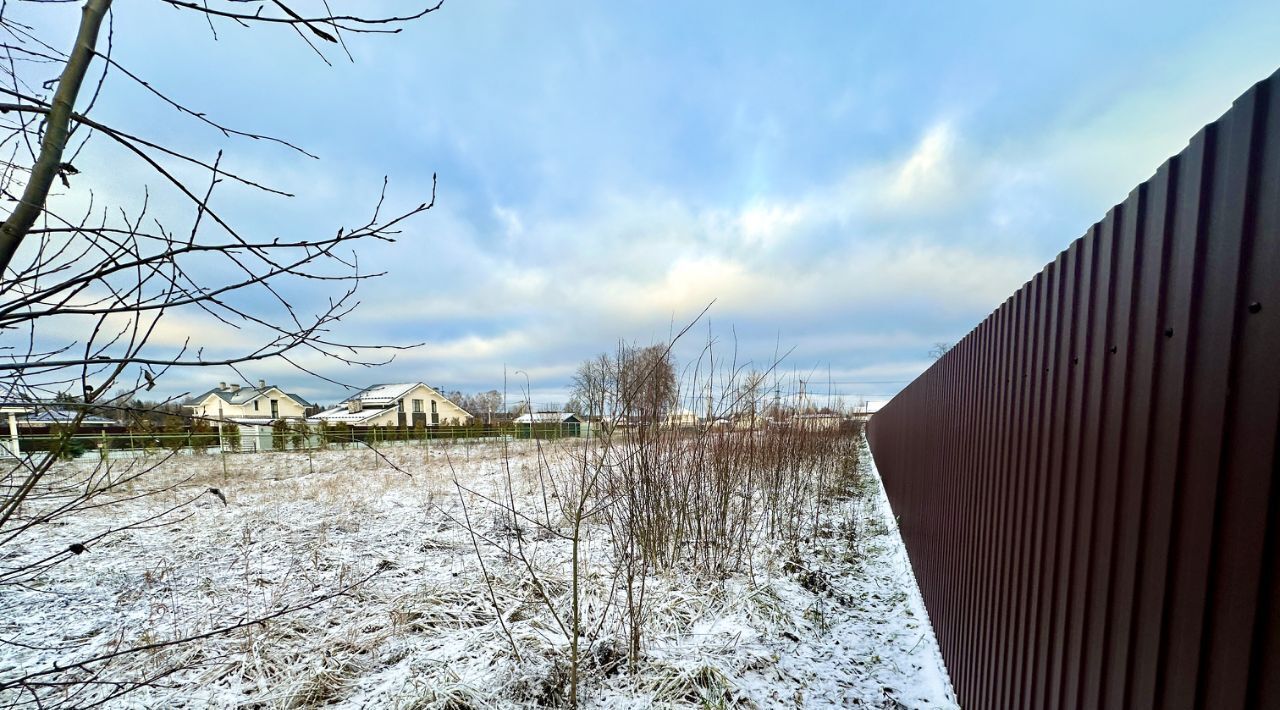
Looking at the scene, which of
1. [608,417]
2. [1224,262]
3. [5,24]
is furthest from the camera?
[608,417]

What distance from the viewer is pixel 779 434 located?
5410 millimetres

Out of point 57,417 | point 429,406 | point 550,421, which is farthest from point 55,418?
point 429,406

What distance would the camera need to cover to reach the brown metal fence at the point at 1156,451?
0.75 metres

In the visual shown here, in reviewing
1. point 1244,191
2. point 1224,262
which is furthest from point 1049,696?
point 1244,191

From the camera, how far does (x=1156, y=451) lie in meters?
0.98

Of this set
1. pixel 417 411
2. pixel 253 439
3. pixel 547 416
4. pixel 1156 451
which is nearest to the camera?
pixel 1156 451

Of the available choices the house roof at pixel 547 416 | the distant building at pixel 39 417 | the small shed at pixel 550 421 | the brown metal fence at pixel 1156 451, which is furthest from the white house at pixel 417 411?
the brown metal fence at pixel 1156 451

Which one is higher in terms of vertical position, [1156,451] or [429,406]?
[1156,451]

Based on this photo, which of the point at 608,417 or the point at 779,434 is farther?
the point at 779,434

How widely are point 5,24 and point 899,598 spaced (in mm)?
5736

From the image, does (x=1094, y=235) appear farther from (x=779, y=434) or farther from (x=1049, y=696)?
(x=779, y=434)

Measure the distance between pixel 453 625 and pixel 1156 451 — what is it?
12.9ft

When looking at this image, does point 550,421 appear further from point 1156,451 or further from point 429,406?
point 429,406

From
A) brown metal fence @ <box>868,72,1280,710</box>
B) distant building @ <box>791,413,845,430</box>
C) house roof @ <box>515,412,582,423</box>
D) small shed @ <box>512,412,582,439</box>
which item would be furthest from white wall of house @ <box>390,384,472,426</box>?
brown metal fence @ <box>868,72,1280,710</box>
